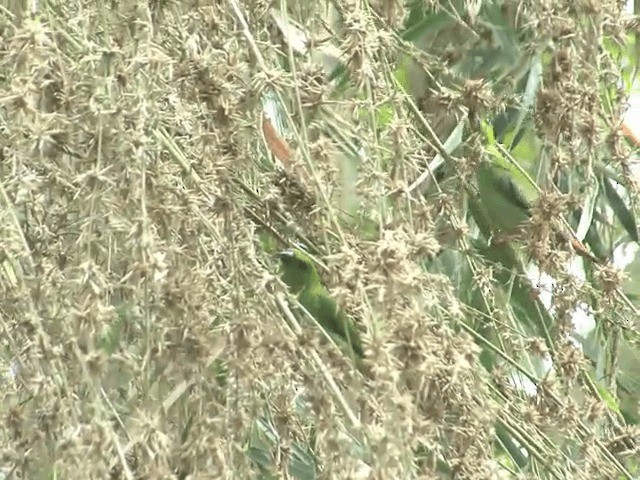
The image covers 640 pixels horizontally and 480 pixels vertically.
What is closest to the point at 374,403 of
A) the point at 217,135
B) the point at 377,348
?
the point at 377,348

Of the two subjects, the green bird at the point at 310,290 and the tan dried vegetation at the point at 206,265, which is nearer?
the tan dried vegetation at the point at 206,265

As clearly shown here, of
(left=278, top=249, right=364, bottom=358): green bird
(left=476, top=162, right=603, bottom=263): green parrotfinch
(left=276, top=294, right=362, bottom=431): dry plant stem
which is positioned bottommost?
(left=278, top=249, right=364, bottom=358): green bird

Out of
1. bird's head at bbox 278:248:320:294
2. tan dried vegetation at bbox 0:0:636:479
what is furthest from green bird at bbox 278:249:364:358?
tan dried vegetation at bbox 0:0:636:479

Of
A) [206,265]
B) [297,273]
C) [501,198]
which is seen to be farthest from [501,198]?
[206,265]

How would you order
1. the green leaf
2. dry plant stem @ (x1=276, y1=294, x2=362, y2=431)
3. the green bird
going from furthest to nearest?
the green leaf, the green bird, dry plant stem @ (x1=276, y1=294, x2=362, y2=431)

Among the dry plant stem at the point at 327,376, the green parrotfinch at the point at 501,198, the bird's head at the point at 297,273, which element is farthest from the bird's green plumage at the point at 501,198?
the dry plant stem at the point at 327,376

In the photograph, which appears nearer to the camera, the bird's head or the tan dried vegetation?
the tan dried vegetation

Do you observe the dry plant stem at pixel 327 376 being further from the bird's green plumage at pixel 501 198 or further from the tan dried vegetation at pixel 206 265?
the bird's green plumage at pixel 501 198

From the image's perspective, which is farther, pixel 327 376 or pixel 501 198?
pixel 501 198

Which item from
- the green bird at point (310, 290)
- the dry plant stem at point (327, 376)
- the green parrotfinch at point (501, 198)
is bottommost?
the green bird at point (310, 290)

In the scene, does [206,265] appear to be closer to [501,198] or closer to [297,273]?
[297,273]

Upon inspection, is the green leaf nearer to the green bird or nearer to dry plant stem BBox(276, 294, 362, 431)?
the green bird

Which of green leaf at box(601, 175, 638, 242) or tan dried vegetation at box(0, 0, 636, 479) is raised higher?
tan dried vegetation at box(0, 0, 636, 479)

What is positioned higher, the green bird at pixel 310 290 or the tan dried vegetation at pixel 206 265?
the tan dried vegetation at pixel 206 265
